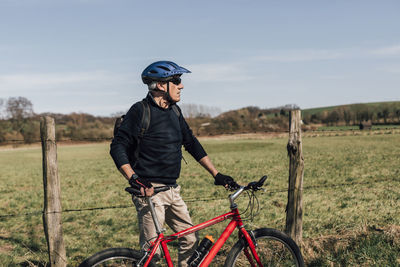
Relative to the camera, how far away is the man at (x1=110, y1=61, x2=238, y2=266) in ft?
11.5

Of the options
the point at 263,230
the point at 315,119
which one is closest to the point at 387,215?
the point at 263,230

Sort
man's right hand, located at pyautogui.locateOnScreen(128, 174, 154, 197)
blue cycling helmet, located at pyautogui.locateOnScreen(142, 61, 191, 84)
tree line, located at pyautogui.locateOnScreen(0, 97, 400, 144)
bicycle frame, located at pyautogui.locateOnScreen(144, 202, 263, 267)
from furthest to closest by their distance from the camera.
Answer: tree line, located at pyautogui.locateOnScreen(0, 97, 400, 144) → blue cycling helmet, located at pyautogui.locateOnScreen(142, 61, 191, 84) → bicycle frame, located at pyautogui.locateOnScreen(144, 202, 263, 267) → man's right hand, located at pyautogui.locateOnScreen(128, 174, 154, 197)

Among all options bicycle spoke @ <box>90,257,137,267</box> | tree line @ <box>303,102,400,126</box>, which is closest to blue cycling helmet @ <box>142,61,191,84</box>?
bicycle spoke @ <box>90,257,137,267</box>

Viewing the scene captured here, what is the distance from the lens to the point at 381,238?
5.02m

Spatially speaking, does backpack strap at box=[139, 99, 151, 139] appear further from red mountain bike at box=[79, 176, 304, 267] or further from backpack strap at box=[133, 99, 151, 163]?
red mountain bike at box=[79, 176, 304, 267]

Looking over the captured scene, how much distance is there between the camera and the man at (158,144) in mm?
3518

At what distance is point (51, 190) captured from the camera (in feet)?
13.9

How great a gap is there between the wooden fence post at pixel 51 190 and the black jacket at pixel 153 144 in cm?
116

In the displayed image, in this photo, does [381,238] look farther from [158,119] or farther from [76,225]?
[76,225]

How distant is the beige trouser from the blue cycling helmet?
1.05 metres

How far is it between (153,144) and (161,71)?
0.72 metres

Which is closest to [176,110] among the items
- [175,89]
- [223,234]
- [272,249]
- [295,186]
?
[175,89]

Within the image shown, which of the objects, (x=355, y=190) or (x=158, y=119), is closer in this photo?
(x=158, y=119)

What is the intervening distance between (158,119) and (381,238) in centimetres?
355
